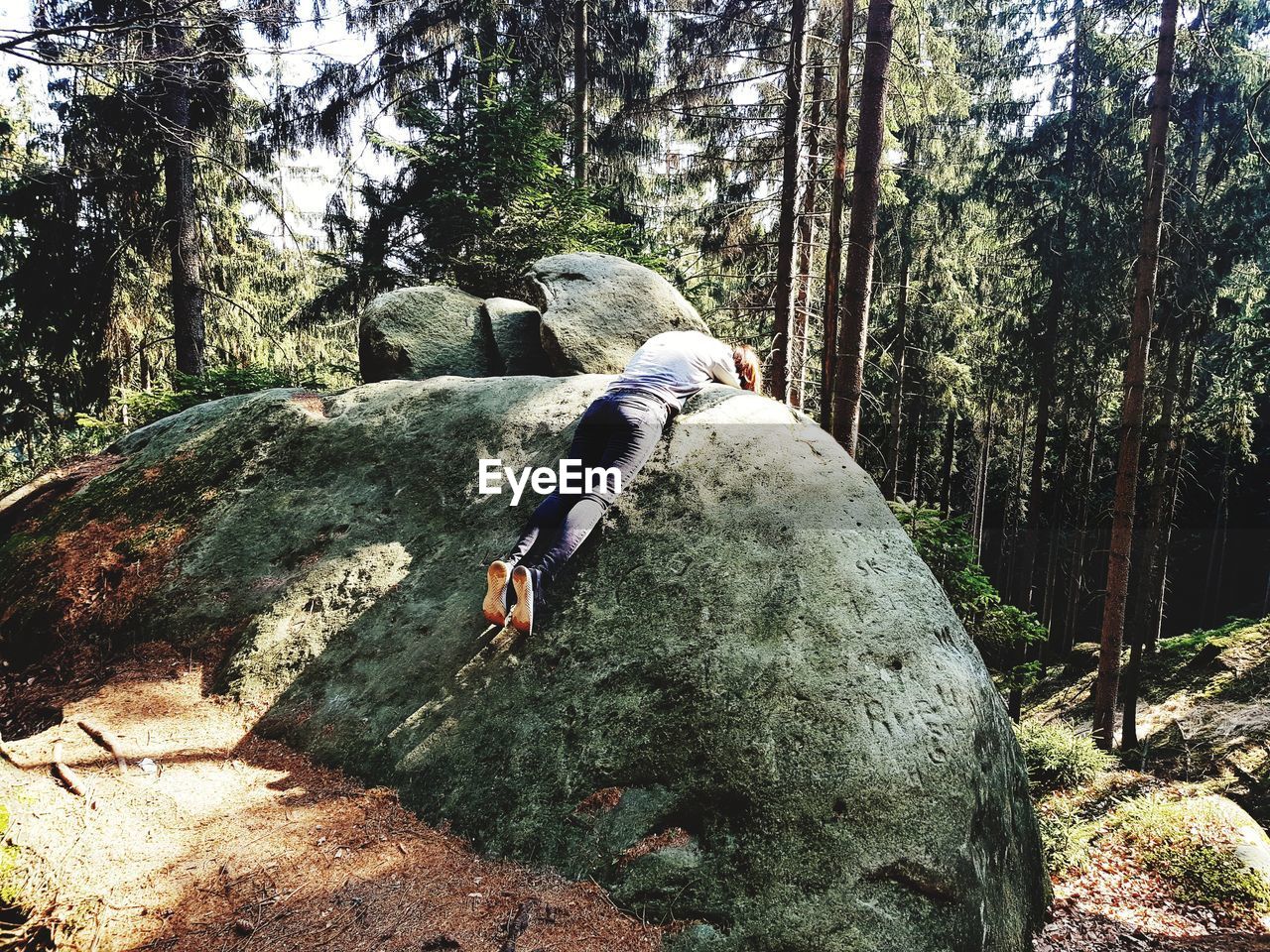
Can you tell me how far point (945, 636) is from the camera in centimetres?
388

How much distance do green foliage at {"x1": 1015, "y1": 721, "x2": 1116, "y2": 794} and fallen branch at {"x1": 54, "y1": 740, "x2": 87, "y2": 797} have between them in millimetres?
10303

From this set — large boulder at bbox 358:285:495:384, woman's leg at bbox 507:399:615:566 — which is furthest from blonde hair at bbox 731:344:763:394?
large boulder at bbox 358:285:495:384

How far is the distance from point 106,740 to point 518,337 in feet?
17.7

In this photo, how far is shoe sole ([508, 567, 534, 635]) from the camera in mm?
3971

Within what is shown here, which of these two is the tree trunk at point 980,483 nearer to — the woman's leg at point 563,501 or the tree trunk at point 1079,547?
the tree trunk at point 1079,547

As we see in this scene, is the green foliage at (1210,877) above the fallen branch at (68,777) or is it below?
below

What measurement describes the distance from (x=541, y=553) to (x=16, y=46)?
5105mm

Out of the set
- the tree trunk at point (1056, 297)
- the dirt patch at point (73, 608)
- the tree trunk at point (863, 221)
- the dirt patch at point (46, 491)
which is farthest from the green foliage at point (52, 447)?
the tree trunk at point (1056, 297)

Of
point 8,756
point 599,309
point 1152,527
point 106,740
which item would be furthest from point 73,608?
point 1152,527

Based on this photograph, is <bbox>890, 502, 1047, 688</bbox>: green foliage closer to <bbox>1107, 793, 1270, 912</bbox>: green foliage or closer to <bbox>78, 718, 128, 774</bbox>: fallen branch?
<bbox>1107, 793, 1270, 912</bbox>: green foliage

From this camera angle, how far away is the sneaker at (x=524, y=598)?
3.97m

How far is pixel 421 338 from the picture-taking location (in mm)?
7625

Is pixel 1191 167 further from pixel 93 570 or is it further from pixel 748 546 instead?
pixel 93 570

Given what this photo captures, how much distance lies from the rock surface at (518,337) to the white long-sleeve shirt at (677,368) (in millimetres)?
2625
